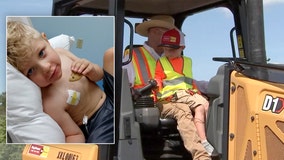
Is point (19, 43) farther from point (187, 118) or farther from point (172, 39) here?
point (172, 39)

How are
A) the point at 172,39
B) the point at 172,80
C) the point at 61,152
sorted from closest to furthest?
the point at 61,152, the point at 172,80, the point at 172,39

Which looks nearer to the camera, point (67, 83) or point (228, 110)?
point (228, 110)

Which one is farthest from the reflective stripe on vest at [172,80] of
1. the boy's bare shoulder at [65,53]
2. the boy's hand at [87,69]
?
the boy's bare shoulder at [65,53]

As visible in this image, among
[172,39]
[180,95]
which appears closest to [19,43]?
[180,95]

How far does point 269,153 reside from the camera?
3.23 meters

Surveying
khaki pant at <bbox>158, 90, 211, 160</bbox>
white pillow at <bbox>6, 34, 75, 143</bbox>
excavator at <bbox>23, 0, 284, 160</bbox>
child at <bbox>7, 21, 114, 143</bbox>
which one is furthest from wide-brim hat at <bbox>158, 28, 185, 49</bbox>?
white pillow at <bbox>6, 34, 75, 143</bbox>

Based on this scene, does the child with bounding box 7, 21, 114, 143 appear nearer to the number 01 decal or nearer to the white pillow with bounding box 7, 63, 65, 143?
the white pillow with bounding box 7, 63, 65, 143

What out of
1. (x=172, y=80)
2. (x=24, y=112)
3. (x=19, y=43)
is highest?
(x=19, y=43)

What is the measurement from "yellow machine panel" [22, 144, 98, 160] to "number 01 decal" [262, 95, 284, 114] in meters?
1.17

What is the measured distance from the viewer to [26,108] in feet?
11.2

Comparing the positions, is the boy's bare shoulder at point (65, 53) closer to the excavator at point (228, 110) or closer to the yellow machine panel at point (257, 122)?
the excavator at point (228, 110)

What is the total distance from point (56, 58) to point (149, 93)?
3.40 feet

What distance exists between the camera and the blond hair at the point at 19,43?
3.39 m

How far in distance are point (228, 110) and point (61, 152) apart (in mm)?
1265
